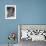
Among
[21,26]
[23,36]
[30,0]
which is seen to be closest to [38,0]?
[30,0]

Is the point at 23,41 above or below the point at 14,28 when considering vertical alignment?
below

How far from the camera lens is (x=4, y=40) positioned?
11.5 feet

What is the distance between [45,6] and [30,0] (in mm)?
445

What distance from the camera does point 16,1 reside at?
11.5 ft

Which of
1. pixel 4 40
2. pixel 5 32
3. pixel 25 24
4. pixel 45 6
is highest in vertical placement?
pixel 45 6

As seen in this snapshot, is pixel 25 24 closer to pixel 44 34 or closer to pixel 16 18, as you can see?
pixel 16 18

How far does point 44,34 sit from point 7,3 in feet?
4.30

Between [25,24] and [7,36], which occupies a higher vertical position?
[25,24]

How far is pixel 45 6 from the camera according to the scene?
11.5 feet

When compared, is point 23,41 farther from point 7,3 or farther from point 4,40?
point 7,3

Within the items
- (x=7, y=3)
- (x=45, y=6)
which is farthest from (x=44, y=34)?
(x=7, y=3)

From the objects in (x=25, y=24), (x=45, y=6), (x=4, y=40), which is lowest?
(x=4, y=40)

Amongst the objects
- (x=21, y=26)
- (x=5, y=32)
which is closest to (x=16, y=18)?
(x=21, y=26)

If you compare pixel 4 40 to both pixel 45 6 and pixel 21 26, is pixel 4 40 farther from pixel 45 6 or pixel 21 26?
pixel 45 6
